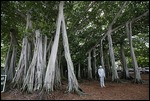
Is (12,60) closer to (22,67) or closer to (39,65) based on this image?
(22,67)

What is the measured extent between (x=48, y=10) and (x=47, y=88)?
482 cm

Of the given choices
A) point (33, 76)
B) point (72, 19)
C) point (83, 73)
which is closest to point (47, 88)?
point (33, 76)

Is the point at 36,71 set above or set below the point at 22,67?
below

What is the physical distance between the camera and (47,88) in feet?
24.9

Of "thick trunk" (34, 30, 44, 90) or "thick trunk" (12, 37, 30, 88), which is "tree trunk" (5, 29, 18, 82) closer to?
"thick trunk" (12, 37, 30, 88)

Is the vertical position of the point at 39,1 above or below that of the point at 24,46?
above

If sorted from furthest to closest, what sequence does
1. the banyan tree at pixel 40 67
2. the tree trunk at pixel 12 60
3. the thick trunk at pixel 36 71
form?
the tree trunk at pixel 12 60, the thick trunk at pixel 36 71, the banyan tree at pixel 40 67

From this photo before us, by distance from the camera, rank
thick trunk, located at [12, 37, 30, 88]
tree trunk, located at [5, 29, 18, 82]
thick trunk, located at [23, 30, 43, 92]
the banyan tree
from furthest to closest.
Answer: tree trunk, located at [5, 29, 18, 82] < thick trunk, located at [12, 37, 30, 88] < thick trunk, located at [23, 30, 43, 92] < the banyan tree

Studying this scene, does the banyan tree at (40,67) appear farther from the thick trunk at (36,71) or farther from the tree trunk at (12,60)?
the tree trunk at (12,60)

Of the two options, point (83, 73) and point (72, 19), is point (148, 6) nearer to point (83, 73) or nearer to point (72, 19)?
point (72, 19)

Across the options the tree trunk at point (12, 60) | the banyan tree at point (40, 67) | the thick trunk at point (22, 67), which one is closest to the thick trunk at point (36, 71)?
the banyan tree at point (40, 67)

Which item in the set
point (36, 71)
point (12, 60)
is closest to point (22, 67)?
point (36, 71)

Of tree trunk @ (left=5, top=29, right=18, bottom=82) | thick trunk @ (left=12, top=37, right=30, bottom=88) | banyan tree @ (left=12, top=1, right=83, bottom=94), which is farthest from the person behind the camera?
tree trunk @ (left=5, top=29, right=18, bottom=82)

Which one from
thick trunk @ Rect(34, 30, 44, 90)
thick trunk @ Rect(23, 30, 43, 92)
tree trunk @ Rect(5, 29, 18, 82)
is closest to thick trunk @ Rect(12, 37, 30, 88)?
thick trunk @ Rect(23, 30, 43, 92)
